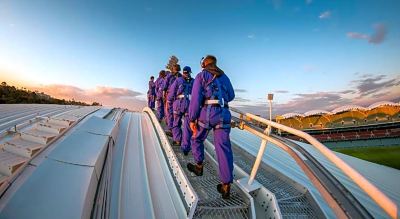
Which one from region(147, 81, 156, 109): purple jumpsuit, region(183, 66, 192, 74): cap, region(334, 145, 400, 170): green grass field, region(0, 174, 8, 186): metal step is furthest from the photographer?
region(334, 145, 400, 170): green grass field

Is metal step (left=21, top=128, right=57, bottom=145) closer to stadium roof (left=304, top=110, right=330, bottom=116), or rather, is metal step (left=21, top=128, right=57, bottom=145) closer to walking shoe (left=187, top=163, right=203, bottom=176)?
walking shoe (left=187, top=163, right=203, bottom=176)

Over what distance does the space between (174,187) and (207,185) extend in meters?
0.42

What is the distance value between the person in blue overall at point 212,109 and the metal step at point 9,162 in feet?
6.40

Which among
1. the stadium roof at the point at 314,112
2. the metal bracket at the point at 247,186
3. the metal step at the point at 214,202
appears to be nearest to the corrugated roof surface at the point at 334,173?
the metal bracket at the point at 247,186

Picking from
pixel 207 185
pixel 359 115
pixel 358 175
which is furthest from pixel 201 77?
pixel 359 115

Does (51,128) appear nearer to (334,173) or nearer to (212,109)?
(212,109)

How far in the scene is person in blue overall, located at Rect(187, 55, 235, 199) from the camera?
2980 mm

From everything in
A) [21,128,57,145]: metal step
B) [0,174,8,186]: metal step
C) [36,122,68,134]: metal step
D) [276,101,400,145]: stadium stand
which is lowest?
[276,101,400,145]: stadium stand

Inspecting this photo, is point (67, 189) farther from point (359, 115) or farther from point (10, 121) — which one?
point (359, 115)

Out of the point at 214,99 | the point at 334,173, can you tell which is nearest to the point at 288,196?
the point at 214,99

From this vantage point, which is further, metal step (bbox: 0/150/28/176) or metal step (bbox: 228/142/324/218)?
metal step (bbox: 228/142/324/218)

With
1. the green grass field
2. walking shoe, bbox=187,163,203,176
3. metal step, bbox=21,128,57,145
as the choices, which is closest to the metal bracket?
walking shoe, bbox=187,163,203,176

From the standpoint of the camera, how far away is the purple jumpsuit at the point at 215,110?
9.74 ft

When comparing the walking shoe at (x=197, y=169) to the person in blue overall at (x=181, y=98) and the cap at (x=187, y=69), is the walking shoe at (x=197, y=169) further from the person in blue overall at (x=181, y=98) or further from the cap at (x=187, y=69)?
the cap at (x=187, y=69)
